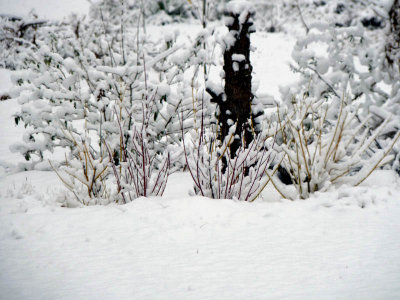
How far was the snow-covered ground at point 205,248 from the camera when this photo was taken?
54.8 inches

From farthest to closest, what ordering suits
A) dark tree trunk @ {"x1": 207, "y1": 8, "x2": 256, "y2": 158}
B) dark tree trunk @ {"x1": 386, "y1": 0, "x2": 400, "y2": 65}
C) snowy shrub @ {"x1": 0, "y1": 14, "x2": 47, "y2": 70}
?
snowy shrub @ {"x1": 0, "y1": 14, "x2": 47, "y2": 70} < dark tree trunk @ {"x1": 386, "y1": 0, "x2": 400, "y2": 65} < dark tree trunk @ {"x1": 207, "y1": 8, "x2": 256, "y2": 158}

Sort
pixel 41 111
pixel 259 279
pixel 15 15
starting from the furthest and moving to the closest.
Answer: pixel 15 15 → pixel 41 111 → pixel 259 279

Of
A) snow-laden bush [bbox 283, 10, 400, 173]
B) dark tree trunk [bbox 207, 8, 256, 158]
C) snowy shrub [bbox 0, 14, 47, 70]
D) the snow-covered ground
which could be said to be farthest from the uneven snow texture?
snowy shrub [bbox 0, 14, 47, 70]

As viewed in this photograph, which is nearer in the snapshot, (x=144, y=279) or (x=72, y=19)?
(x=144, y=279)

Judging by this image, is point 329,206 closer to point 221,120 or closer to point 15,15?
point 221,120

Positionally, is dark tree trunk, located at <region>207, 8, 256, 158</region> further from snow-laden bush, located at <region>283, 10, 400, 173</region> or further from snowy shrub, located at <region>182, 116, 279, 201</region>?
snow-laden bush, located at <region>283, 10, 400, 173</region>

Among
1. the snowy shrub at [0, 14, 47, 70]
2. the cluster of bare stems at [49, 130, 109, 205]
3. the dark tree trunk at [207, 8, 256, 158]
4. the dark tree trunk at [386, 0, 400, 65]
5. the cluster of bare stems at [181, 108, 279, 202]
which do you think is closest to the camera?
the cluster of bare stems at [181, 108, 279, 202]

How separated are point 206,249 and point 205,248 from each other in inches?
0.5

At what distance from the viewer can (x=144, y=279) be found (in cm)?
148

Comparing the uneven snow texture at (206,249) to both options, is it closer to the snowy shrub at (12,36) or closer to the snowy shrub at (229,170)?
the snowy shrub at (229,170)

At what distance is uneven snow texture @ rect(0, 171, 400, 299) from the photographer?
1.39 metres

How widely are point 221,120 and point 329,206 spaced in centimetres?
110

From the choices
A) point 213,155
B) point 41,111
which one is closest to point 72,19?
point 41,111

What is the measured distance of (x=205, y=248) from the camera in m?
1.75
